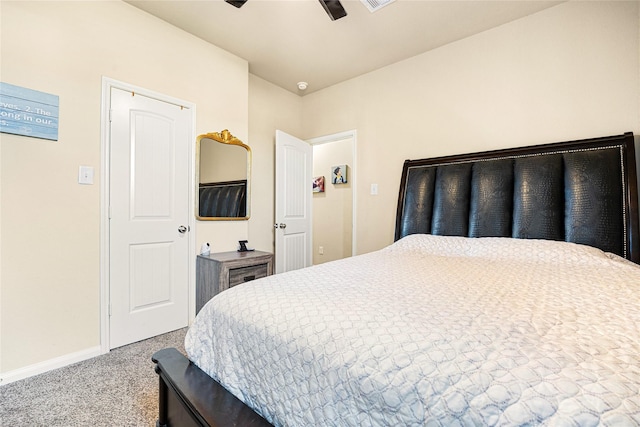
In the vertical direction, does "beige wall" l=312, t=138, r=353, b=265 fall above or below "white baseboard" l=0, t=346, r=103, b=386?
above

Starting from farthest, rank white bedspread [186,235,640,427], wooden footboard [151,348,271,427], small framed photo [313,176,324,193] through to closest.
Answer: small framed photo [313,176,324,193] → wooden footboard [151,348,271,427] → white bedspread [186,235,640,427]

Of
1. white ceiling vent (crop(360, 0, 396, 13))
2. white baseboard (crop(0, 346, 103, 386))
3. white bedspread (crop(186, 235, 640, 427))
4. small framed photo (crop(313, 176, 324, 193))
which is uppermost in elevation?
white ceiling vent (crop(360, 0, 396, 13))

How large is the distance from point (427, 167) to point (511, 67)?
103cm

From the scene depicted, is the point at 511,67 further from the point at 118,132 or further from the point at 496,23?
the point at 118,132

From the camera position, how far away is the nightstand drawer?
2.42m

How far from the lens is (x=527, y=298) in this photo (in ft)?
3.14

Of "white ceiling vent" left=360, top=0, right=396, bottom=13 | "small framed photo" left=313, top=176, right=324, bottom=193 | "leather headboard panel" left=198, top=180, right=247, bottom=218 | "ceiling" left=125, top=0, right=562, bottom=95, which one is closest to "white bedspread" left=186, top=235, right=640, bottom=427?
"leather headboard panel" left=198, top=180, right=247, bottom=218

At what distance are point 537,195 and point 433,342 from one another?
1984 mm

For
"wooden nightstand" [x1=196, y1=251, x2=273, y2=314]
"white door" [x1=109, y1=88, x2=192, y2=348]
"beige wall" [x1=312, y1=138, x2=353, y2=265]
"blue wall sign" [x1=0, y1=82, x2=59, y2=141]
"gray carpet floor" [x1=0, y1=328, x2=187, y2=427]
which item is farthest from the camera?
"beige wall" [x1=312, y1=138, x2=353, y2=265]

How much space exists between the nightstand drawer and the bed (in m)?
1.24

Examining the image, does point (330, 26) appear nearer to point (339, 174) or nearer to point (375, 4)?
point (375, 4)

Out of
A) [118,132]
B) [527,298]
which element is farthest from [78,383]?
[527,298]

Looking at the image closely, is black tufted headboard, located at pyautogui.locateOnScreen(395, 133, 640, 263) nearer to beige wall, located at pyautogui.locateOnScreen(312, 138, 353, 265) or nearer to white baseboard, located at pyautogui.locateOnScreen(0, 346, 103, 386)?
beige wall, located at pyautogui.locateOnScreen(312, 138, 353, 265)

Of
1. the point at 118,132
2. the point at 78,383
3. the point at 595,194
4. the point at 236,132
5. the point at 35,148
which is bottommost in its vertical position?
the point at 78,383
